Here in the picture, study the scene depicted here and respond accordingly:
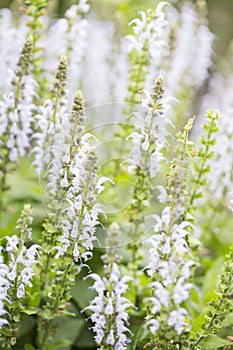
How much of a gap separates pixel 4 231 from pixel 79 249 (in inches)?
27.7

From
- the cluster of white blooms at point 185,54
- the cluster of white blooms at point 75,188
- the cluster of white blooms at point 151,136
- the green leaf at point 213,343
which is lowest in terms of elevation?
the green leaf at point 213,343

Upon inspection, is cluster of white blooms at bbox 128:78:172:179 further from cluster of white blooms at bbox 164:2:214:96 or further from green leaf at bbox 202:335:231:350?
A: cluster of white blooms at bbox 164:2:214:96

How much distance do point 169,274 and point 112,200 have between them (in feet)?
4.89

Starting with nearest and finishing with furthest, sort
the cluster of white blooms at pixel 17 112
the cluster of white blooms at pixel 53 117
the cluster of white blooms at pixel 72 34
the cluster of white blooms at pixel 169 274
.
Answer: the cluster of white blooms at pixel 169 274 → the cluster of white blooms at pixel 53 117 → the cluster of white blooms at pixel 17 112 → the cluster of white blooms at pixel 72 34

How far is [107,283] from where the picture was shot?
2340 millimetres

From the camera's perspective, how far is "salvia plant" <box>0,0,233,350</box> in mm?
2434

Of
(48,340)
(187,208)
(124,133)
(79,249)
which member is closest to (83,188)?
(79,249)

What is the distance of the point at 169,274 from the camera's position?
7.37 ft

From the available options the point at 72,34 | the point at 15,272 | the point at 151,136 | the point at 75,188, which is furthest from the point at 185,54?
the point at 15,272

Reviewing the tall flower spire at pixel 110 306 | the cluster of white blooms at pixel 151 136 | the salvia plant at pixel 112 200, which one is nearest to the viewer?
the tall flower spire at pixel 110 306

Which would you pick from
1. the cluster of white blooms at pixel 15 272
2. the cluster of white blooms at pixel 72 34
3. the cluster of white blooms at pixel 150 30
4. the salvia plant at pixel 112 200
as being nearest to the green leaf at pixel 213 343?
the salvia plant at pixel 112 200

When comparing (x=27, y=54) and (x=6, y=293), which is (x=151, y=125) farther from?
(x=6, y=293)

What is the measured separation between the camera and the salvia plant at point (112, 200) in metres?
2.43

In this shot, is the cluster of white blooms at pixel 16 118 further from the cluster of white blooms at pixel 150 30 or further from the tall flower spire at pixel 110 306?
the tall flower spire at pixel 110 306
